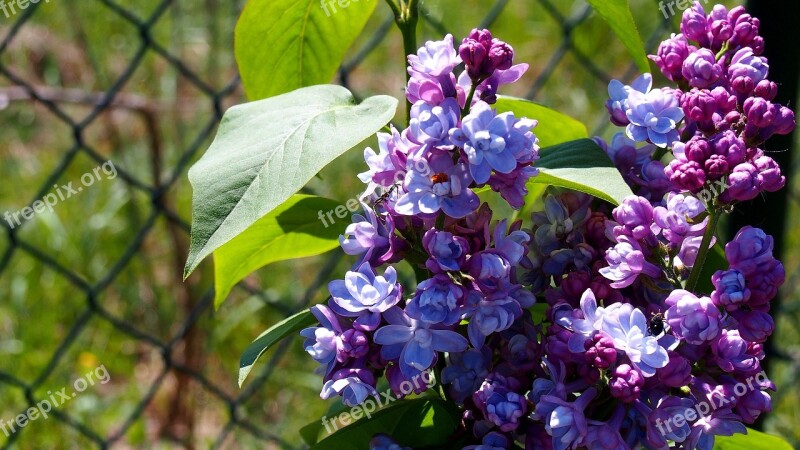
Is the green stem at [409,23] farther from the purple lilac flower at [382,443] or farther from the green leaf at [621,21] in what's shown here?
the purple lilac flower at [382,443]

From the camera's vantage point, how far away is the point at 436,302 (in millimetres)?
480

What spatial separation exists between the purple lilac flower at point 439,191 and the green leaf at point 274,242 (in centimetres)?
19

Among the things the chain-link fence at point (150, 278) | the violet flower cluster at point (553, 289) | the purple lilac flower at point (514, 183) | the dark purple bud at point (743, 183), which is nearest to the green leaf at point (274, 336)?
the violet flower cluster at point (553, 289)

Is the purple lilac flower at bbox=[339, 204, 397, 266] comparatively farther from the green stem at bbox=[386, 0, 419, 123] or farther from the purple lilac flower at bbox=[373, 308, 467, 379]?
the green stem at bbox=[386, 0, 419, 123]

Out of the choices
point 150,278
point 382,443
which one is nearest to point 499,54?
point 382,443

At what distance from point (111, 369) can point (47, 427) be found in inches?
8.7

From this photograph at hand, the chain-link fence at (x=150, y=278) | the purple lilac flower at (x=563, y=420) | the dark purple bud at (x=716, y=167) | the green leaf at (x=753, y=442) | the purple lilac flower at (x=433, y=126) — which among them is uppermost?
the purple lilac flower at (x=433, y=126)

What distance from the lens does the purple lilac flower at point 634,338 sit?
475mm

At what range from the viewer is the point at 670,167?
1.72 feet

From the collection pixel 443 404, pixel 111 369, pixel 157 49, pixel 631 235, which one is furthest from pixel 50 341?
pixel 631 235

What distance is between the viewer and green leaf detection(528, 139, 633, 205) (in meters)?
0.52

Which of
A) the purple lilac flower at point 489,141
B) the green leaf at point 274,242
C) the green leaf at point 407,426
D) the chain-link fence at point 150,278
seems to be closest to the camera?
the purple lilac flower at point 489,141

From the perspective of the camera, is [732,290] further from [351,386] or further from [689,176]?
[351,386]

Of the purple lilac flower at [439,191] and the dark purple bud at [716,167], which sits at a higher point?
the purple lilac flower at [439,191]
